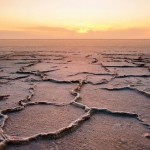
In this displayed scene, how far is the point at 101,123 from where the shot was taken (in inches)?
133

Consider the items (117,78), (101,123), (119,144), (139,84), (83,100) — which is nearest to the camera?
(119,144)

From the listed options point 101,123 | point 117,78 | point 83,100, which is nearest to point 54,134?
point 101,123

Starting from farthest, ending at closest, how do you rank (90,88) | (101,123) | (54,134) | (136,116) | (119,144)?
(90,88) → (136,116) → (101,123) → (54,134) → (119,144)

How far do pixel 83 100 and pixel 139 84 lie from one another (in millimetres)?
1869

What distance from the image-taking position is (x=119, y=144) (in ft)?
9.09

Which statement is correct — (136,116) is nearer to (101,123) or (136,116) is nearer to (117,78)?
(101,123)

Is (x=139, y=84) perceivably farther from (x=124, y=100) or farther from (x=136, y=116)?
(x=136, y=116)

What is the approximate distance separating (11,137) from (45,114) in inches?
34.3

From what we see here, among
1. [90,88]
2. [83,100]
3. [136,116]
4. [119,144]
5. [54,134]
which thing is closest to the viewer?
[119,144]

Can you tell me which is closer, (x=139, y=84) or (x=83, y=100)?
(x=83, y=100)

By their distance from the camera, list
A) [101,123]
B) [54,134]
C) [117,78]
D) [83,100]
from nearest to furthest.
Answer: [54,134], [101,123], [83,100], [117,78]

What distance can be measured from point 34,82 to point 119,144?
3.65 meters

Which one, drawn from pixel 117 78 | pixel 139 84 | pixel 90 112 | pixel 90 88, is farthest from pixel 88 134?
pixel 117 78

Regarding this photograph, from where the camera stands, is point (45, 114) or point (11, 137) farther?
point (45, 114)
